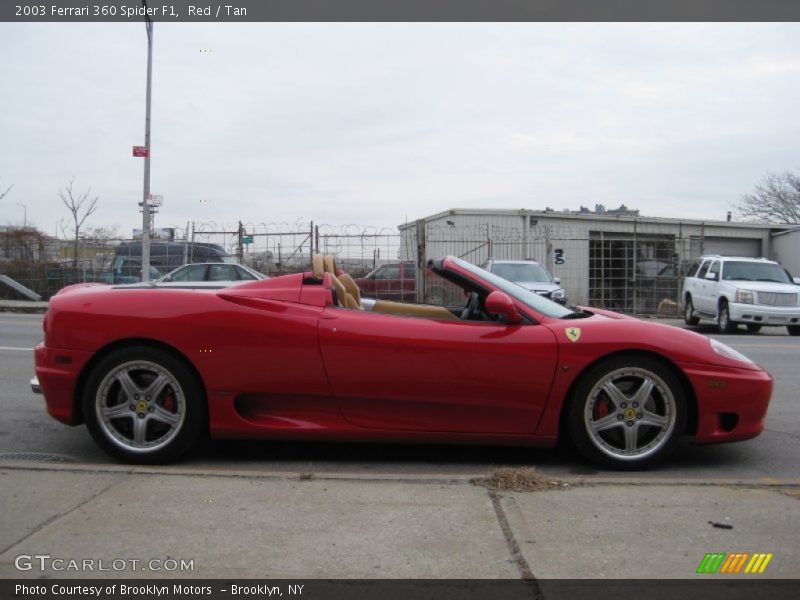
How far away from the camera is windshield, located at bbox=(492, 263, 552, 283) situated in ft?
55.2

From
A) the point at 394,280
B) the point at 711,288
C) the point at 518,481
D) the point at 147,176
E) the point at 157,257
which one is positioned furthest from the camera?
the point at 157,257

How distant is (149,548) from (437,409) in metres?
1.82

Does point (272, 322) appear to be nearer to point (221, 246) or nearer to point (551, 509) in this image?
point (551, 509)

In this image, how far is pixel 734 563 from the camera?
3.03m

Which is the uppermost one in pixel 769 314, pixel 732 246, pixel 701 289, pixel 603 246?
pixel 732 246

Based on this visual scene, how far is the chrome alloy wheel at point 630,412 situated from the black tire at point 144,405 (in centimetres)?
233

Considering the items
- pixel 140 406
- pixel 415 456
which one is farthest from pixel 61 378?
pixel 415 456

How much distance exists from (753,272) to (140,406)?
49.2 ft

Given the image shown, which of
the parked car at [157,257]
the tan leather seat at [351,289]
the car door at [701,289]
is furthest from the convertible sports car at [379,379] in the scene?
the parked car at [157,257]

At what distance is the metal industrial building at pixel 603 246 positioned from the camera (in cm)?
2144

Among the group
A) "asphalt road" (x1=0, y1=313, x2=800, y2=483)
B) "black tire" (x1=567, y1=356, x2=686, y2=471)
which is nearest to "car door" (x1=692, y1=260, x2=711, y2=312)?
"asphalt road" (x1=0, y1=313, x2=800, y2=483)

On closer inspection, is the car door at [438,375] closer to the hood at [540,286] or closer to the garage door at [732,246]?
the hood at [540,286]

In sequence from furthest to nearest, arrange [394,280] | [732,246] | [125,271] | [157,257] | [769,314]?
[732,246] < [157,257] < [125,271] < [394,280] < [769,314]

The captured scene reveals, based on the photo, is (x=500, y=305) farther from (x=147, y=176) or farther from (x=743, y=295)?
(x=147, y=176)
